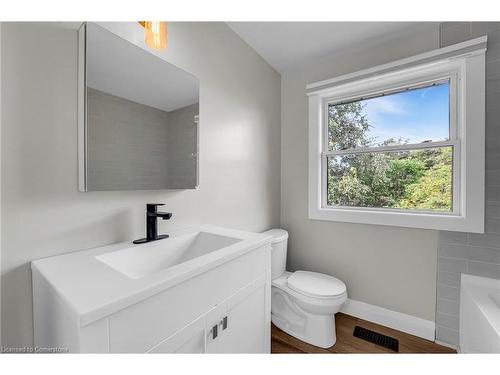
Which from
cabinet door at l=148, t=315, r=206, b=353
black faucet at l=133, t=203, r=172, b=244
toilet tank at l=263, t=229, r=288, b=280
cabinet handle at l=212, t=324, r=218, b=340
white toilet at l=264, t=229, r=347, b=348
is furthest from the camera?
toilet tank at l=263, t=229, r=288, b=280

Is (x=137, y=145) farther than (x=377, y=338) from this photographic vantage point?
No

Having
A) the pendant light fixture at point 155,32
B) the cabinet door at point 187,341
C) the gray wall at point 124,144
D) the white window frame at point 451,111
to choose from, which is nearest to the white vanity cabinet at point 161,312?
the cabinet door at point 187,341

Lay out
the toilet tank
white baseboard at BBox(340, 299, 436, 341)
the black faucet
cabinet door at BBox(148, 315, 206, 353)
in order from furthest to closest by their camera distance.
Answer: the toilet tank → white baseboard at BBox(340, 299, 436, 341) → the black faucet → cabinet door at BBox(148, 315, 206, 353)

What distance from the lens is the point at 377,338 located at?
159 centimetres

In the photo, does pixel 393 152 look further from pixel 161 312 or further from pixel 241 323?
pixel 161 312

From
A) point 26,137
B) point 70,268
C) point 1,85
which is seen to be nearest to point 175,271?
point 70,268

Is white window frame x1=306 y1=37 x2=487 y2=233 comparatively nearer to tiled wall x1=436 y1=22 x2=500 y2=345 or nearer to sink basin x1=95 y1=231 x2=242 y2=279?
tiled wall x1=436 y1=22 x2=500 y2=345

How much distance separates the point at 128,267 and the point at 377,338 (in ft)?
5.73

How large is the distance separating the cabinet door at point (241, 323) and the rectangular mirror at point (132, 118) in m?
0.66

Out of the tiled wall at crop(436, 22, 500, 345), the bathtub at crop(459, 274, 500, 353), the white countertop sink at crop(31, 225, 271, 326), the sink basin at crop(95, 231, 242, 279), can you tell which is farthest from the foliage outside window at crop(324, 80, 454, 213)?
the sink basin at crop(95, 231, 242, 279)

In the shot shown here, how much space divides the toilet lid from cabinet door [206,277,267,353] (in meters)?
0.46

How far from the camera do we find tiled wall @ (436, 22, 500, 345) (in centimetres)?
138

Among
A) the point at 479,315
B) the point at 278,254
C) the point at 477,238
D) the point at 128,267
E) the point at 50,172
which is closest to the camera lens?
the point at 50,172

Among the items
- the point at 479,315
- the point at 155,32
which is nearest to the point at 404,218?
the point at 479,315
